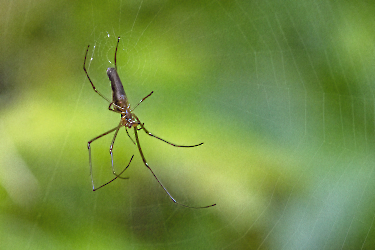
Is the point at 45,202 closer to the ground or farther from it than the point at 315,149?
closer to the ground

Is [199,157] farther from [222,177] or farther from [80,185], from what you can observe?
[80,185]

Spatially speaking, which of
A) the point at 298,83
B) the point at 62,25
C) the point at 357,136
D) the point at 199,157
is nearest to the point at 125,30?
the point at 62,25

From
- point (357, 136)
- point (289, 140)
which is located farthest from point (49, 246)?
point (357, 136)

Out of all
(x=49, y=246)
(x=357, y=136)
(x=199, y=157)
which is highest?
(x=357, y=136)

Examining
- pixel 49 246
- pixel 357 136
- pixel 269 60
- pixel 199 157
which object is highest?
pixel 269 60

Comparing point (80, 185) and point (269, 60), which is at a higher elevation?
point (269, 60)

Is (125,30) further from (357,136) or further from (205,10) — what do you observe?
(357,136)

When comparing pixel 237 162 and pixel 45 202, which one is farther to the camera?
pixel 237 162
